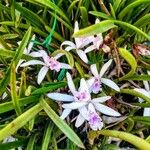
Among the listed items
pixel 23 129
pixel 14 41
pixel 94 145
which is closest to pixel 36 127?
pixel 23 129

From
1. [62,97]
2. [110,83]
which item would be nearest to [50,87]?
[62,97]

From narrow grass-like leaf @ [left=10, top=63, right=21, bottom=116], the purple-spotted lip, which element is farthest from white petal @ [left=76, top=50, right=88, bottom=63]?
narrow grass-like leaf @ [left=10, top=63, right=21, bottom=116]

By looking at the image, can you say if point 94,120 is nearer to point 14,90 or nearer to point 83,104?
point 83,104

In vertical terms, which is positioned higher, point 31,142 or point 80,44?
point 80,44

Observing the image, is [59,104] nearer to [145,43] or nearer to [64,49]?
[64,49]

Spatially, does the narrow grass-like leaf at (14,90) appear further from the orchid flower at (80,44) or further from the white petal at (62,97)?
the orchid flower at (80,44)

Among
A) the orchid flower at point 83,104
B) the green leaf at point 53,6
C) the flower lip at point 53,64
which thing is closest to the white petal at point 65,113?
the orchid flower at point 83,104
